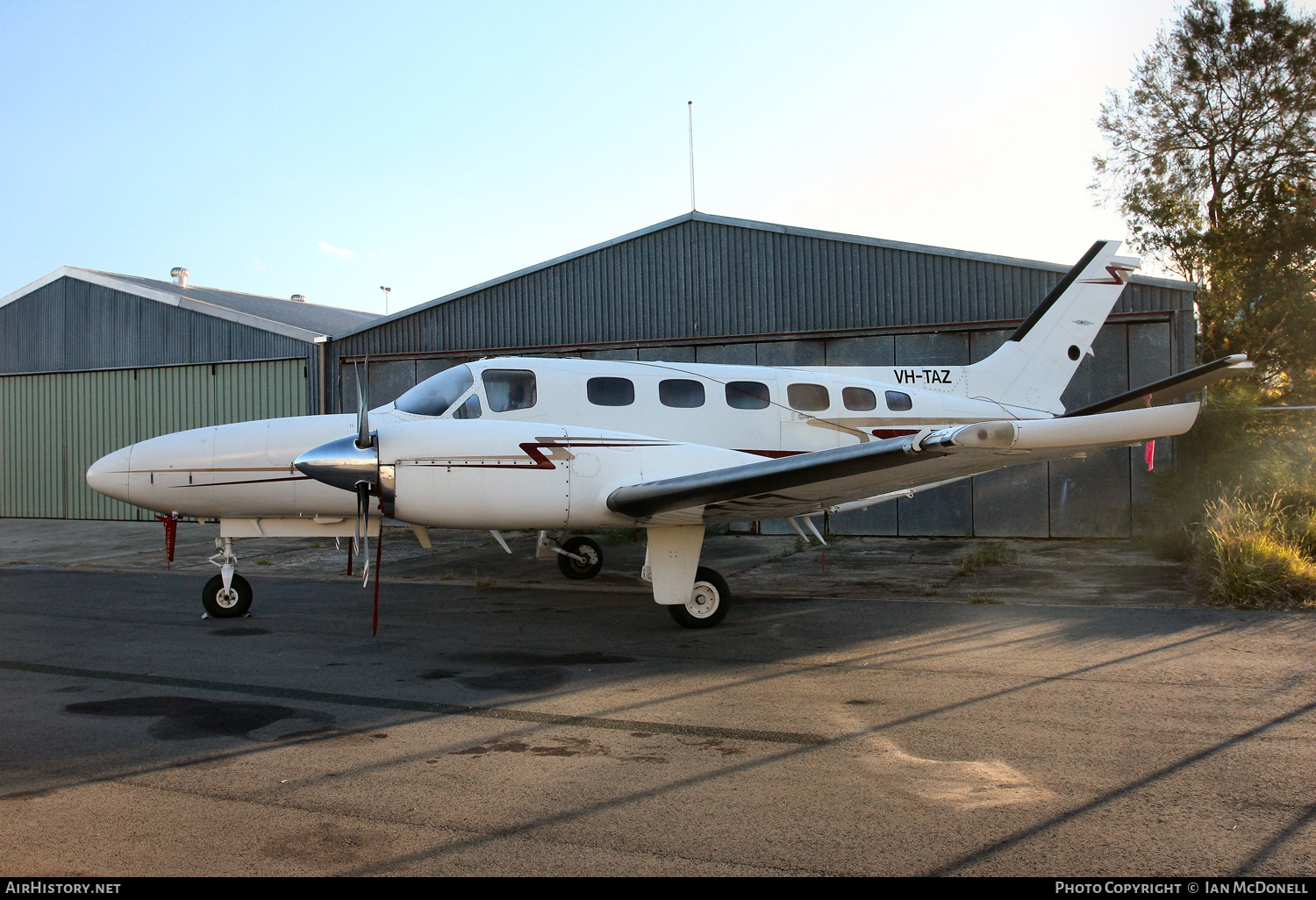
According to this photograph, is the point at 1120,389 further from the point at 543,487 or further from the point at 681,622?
the point at 543,487

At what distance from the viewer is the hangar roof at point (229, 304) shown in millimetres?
20828

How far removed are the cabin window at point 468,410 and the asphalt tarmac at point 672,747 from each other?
223 centimetres

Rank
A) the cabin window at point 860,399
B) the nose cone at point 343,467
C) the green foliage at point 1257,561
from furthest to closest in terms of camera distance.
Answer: the cabin window at point 860,399 < the green foliage at point 1257,561 < the nose cone at point 343,467

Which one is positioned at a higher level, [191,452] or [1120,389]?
[1120,389]

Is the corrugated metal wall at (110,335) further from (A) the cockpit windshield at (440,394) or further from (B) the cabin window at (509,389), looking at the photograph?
(B) the cabin window at (509,389)

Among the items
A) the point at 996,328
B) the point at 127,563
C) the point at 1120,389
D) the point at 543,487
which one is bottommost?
the point at 127,563

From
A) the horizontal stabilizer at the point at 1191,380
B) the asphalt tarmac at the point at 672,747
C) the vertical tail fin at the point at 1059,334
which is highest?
the vertical tail fin at the point at 1059,334

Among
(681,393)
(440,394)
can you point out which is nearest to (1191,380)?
(681,393)

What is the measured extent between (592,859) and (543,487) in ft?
16.7

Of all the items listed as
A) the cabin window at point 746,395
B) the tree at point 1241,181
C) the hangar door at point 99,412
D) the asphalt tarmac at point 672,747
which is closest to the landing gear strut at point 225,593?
the asphalt tarmac at point 672,747

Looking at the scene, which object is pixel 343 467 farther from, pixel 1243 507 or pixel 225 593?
pixel 1243 507

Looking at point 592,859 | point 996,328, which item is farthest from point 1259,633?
point 996,328

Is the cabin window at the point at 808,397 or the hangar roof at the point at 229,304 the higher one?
the hangar roof at the point at 229,304

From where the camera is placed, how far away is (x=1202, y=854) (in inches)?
136
